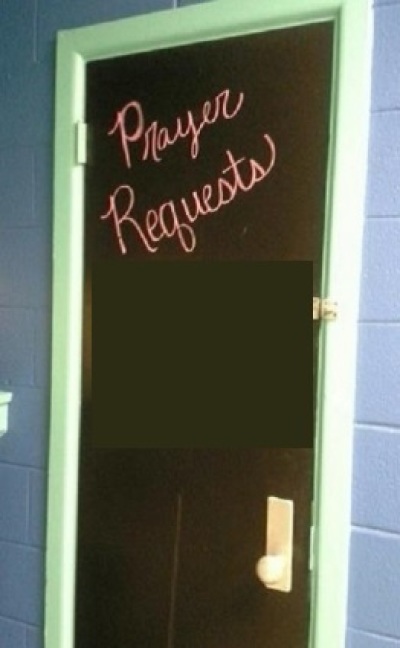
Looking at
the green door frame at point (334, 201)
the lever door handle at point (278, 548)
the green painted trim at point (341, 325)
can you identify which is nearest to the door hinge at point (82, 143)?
the green door frame at point (334, 201)

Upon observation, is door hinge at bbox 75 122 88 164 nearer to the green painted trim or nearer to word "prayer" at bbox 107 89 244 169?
word "prayer" at bbox 107 89 244 169

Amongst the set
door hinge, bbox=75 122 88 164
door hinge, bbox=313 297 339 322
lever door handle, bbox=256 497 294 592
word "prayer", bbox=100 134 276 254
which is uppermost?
door hinge, bbox=75 122 88 164

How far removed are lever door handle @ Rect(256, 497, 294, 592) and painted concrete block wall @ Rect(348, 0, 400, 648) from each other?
0.11 m

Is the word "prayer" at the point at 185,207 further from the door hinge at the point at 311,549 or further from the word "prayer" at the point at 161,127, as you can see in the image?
the door hinge at the point at 311,549

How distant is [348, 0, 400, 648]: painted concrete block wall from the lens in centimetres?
101

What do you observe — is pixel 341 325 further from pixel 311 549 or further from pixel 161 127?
pixel 161 127

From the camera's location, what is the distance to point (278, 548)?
42.7 inches

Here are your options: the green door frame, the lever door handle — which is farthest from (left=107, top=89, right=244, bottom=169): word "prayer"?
the lever door handle

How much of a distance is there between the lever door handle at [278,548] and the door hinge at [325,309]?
0.34 m

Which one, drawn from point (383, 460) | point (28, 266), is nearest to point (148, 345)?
point (28, 266)

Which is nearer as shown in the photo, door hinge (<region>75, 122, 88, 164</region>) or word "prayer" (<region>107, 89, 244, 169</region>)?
word "prayer" (<region>107, 89, 244, 169</region>)

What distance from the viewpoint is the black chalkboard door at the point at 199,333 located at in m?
1.06

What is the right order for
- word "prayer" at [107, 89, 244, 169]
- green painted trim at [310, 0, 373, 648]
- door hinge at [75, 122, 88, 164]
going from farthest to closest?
door hinge at [75, 122, 88, 164], word "prayer" at [107, 89, 244, 169], green painted trim at [310, 0, 373, 648]

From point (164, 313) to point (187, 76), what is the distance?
18.2 inches
